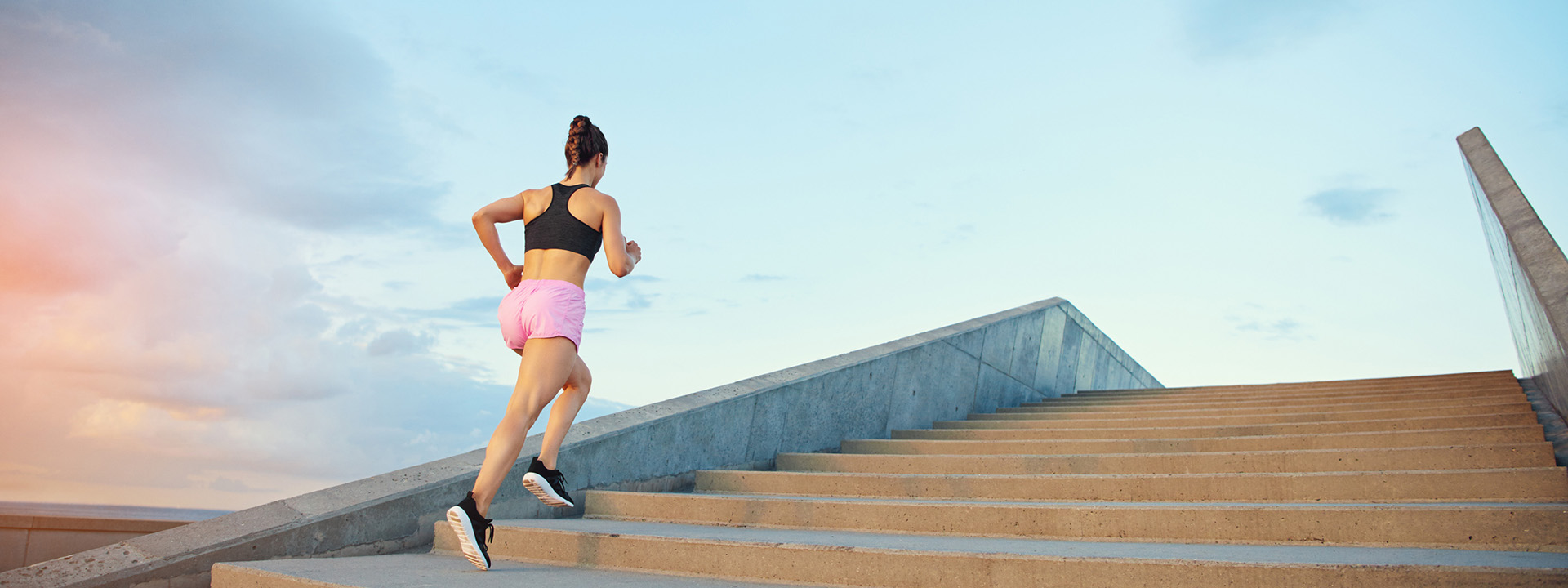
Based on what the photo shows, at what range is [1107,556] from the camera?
2.78m

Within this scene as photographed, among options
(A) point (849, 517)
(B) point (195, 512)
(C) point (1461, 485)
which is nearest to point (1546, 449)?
(C) point (1461, 485)

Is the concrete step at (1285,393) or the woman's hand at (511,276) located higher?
the concrete step at (1285,393)

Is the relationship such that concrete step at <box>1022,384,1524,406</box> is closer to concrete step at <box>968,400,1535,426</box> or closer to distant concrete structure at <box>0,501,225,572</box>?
concrete step at <box>968,400,1535,426</box>

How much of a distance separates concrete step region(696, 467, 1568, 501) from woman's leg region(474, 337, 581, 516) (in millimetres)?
2154

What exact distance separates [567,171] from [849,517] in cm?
192

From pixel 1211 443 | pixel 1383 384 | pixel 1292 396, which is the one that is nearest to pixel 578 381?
pixel 1211 443

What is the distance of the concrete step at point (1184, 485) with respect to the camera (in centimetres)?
367

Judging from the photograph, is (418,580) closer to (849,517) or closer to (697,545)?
(697,545)


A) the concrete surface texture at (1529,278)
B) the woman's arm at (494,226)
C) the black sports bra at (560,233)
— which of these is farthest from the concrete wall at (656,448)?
the concrete surface texture at (1529,278)

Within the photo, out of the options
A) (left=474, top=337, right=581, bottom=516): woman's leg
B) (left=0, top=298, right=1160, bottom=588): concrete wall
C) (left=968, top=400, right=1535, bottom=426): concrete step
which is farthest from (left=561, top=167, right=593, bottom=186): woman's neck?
(left=968, top=400, right=1535, bottom=426): concrete step

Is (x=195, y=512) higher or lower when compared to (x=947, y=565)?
lower

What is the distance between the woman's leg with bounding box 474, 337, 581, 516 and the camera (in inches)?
120

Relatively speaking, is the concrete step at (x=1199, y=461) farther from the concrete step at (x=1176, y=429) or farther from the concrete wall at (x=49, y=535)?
the concrete wall at (x=49, y=535)

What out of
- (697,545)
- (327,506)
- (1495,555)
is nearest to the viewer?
(1495,555)
